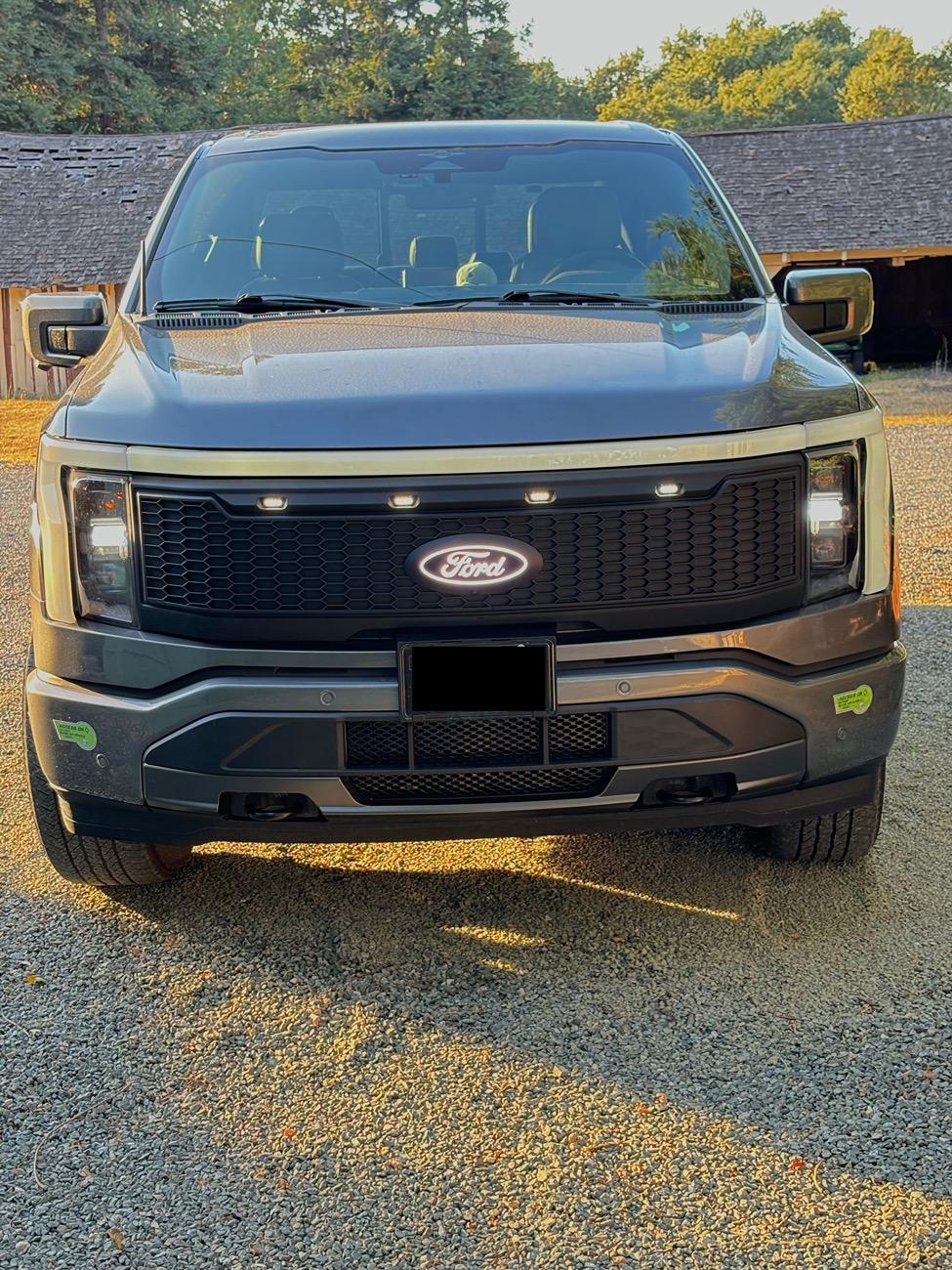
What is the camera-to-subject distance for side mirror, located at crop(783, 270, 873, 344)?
4.54 meters

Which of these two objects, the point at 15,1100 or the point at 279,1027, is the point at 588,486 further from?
the point at 15,1100

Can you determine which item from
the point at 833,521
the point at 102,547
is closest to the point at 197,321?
the point at 102,547

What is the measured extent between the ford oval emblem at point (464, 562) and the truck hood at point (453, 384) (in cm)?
22

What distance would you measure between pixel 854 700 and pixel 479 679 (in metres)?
0.92

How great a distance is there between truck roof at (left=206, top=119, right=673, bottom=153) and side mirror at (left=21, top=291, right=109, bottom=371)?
0.85 m

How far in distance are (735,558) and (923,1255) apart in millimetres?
1459

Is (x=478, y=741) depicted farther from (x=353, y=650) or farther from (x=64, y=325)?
(x=64, y=325)

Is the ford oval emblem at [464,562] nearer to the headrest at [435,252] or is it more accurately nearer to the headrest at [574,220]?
the headrest at [435,252]

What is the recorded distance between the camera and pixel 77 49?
147 ft

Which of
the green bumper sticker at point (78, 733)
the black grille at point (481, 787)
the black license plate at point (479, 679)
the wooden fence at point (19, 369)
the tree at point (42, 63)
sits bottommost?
the wooden fence at point (19, 369)

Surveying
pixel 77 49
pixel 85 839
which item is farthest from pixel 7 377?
pixel 85 839

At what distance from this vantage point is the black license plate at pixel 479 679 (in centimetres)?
301

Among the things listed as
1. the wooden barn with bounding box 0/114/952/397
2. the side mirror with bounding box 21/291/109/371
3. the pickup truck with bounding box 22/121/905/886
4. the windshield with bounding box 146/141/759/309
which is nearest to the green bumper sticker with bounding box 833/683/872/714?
the pickup truck with bounding box 22/121/905/886

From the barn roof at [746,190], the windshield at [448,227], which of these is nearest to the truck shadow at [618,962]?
the windshield at [448,227]
